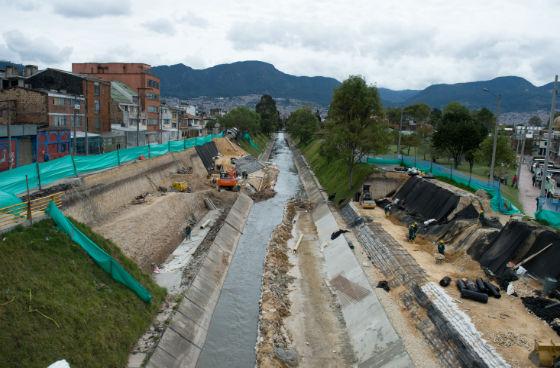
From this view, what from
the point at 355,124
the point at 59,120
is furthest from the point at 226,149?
the point at 355,124

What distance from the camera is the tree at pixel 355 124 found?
50219 mm

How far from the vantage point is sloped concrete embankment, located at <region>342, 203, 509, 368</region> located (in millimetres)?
17031

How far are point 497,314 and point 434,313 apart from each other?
258 centimetres

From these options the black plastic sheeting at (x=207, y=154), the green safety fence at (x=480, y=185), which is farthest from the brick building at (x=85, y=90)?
the green safety fence at (x=480, y=185)

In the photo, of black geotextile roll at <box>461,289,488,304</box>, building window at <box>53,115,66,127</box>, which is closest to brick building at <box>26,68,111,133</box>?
building window at <box>53,115,66,127</box>

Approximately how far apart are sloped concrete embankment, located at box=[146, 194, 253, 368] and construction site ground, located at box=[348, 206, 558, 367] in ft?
30.7

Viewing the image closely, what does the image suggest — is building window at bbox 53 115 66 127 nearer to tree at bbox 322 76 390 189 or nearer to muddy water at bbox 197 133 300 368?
muddy water at bbox 197 133 300 368

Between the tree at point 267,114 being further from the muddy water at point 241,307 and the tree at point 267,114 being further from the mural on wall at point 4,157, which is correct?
the mural on wall at point 4,157

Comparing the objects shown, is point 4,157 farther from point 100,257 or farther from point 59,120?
point 100,257

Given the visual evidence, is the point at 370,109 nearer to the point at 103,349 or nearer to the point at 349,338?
the point at 349,338

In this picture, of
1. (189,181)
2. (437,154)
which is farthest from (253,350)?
(437,154)

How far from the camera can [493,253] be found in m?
25.9

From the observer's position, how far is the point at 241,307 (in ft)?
87.4

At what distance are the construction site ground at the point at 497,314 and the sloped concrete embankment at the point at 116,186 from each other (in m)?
19.5
